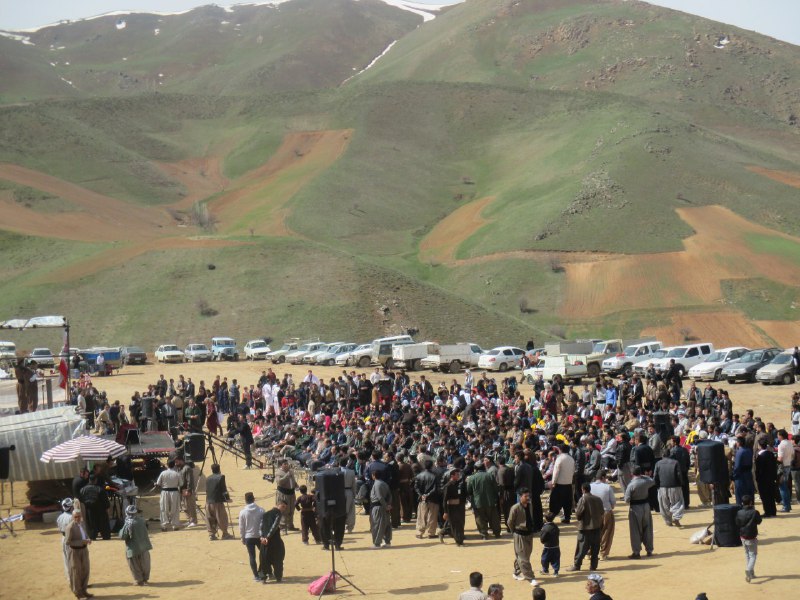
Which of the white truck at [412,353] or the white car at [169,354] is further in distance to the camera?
the white car at [169,354]

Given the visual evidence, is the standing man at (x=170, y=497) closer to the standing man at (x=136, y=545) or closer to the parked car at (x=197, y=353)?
the standing man at (x=136, y=545)

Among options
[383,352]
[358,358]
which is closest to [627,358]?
[383,352]

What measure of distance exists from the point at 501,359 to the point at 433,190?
67967 mm

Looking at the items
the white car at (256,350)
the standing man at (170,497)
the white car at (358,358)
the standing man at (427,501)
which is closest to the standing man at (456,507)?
the standing man at (427,501)

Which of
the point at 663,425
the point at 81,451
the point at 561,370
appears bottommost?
the point at 663,425

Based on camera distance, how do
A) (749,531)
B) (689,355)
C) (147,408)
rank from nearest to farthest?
(749,531) → (147,408) → (689,355)

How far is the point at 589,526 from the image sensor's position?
607 inches

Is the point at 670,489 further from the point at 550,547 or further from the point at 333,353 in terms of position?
the point at 333,353

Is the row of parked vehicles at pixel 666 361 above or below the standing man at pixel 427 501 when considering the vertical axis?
above

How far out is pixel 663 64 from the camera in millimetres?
160750

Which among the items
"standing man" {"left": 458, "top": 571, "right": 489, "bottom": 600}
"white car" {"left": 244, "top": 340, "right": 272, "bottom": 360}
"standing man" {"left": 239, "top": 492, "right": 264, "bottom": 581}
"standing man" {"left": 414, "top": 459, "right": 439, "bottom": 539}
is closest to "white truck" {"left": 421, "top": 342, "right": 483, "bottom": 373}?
"white car" {"left": 244, "top": 340, "right": 272, "bottom": 360}

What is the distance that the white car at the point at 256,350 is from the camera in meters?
57.6

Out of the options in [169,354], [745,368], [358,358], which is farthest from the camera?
[169,354]

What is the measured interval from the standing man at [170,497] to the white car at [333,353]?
1262 inches
